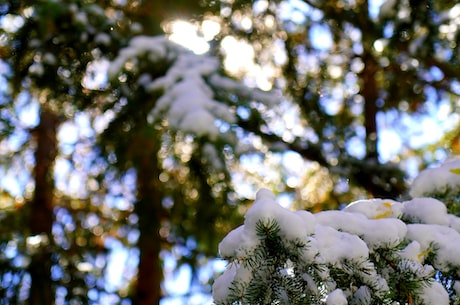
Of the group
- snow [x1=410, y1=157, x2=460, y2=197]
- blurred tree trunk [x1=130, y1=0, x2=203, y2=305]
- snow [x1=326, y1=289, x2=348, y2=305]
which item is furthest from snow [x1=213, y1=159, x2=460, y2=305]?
blurred tree trunk [x1=130, y1=0, x2=203, y2=305]

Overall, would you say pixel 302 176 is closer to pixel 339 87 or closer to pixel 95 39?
pixel 339 87

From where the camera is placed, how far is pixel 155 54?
3957 mm

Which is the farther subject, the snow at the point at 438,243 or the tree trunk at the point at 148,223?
the tree trunk at the point at 148,223

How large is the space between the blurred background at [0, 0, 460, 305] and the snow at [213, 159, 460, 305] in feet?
4.83

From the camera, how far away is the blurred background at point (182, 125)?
13.8ft

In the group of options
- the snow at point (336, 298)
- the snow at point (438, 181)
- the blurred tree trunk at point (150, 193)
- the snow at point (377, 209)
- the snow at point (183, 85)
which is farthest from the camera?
the blurred tree trunk at point (150, 193)

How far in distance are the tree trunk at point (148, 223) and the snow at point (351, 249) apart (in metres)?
3.27

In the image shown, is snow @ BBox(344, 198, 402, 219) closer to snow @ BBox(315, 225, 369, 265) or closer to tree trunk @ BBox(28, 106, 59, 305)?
snow @ BBox(315, 225, 369, 265)

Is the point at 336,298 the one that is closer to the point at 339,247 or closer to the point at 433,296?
the point at 339,247

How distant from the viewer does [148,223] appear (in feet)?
18.3

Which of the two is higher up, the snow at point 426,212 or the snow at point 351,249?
the snow at point 426,212

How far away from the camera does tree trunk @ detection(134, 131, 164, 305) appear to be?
5566 millimetres

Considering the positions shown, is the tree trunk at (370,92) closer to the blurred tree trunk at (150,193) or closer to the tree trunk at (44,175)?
the blurred tree trunk at (150,193)

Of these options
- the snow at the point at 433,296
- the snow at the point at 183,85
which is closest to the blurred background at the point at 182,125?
the snow at the point at 183,85
